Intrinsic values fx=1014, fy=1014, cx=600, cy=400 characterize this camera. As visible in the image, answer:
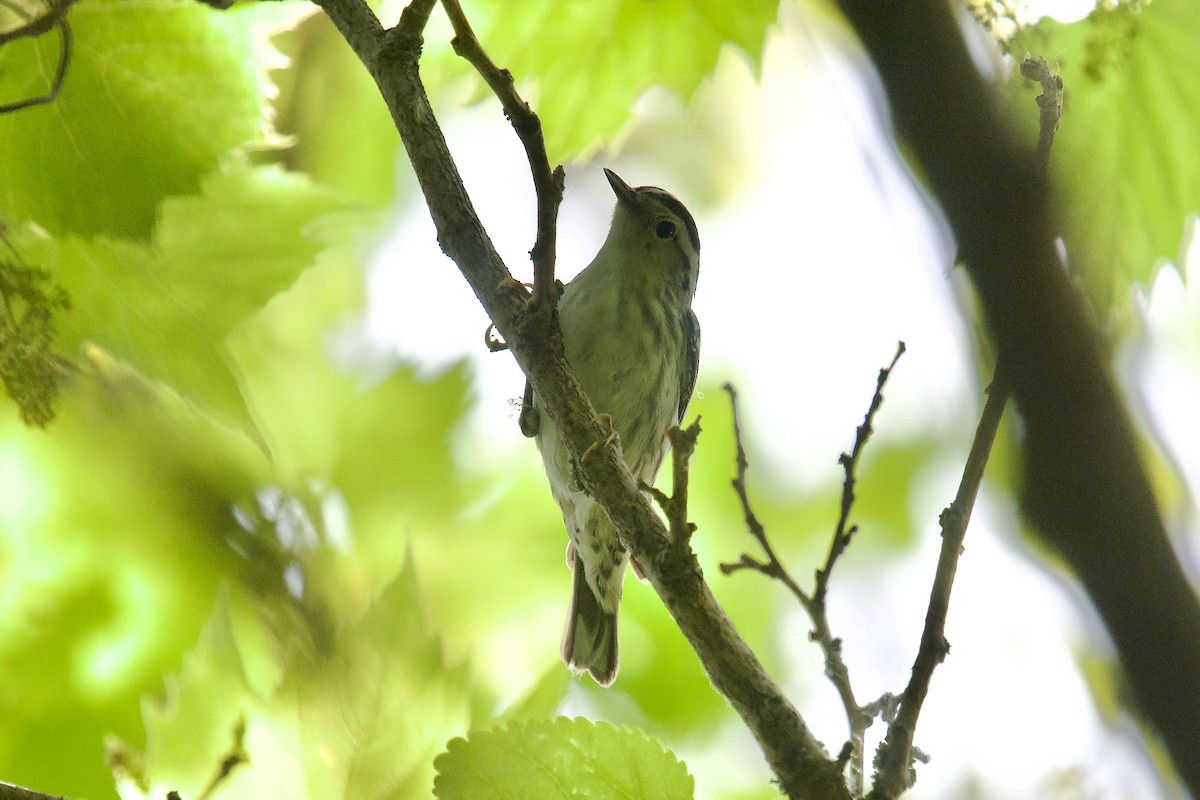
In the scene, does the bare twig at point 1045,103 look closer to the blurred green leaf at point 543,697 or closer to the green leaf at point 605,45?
the green leaf at point 605,45

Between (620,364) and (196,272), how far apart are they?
131 centimetres

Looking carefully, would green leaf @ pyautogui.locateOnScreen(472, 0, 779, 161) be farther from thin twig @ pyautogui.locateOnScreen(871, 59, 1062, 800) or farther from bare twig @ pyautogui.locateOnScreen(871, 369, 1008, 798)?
bare twig @ pyautogui.locateOnScreen(871, 369, 1008, 798)

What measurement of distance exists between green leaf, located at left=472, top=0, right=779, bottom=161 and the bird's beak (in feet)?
4.19

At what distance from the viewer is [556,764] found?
3.55 feet

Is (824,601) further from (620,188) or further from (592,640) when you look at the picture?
(620,188)

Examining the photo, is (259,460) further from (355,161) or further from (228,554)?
(355,161)

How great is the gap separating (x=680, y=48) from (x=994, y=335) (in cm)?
78

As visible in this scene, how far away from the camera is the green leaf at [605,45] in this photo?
1.48 meters

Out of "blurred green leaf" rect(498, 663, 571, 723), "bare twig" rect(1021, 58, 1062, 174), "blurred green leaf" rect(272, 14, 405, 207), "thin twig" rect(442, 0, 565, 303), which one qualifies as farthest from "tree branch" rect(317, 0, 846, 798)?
"blurred green leaf" rect(272, 14, 405, 207)

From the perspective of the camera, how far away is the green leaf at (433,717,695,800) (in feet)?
3.49

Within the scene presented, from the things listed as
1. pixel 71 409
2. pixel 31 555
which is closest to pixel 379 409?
pixel 71 409

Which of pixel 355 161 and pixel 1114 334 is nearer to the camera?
pixel 1114 334

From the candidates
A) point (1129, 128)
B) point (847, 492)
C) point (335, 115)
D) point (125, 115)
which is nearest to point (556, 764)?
point (847, 492)

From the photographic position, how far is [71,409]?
1.47 meters
